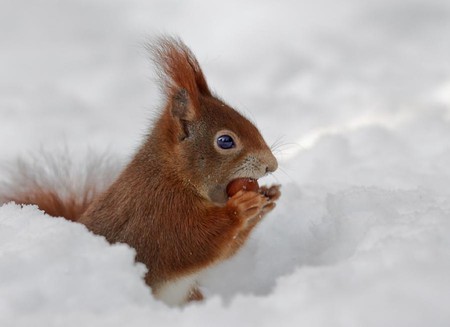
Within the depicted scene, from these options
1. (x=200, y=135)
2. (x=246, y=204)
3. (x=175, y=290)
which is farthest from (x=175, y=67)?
(x=175, y=290)

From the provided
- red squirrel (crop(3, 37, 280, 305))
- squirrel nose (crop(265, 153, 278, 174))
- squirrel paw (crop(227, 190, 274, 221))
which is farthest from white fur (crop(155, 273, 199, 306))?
squirrel nose (crop(265, 153, 278, 174))

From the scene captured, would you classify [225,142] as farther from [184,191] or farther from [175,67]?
[175,67]

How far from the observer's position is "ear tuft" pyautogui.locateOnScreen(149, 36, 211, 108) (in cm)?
202

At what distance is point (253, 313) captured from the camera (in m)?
1.16

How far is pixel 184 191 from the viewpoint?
1.93 m

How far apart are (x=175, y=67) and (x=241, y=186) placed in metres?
0.43

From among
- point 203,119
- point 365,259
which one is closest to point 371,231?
point 365,259

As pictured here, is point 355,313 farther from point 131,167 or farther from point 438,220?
point 131,167

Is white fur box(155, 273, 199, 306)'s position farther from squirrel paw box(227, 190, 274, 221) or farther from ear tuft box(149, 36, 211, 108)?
ear tuft box(149, 36, 211, 108)

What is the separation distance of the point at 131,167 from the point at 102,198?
14 cm

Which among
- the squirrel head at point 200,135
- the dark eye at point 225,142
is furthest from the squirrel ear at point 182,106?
the dark eye at point 225,142

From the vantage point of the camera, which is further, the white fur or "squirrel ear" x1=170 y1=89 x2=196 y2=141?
"squirrel ear" x1=170 y1=89 x2=196 y2=141

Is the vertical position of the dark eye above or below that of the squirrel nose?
below

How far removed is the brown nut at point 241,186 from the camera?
1919 millimetres
